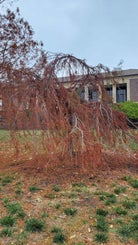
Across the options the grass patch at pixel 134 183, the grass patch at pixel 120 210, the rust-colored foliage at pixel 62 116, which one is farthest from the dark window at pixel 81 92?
the grass patch at pixel 120 210

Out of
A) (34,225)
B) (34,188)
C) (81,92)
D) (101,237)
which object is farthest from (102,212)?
(81,92)

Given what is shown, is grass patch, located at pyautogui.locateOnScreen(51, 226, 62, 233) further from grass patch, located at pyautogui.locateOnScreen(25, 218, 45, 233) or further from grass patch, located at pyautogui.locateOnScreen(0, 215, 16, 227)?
grass patch, located at pyautogui.locateOnScreen(0, 215, 16, 227)

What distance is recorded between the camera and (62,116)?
227 inches

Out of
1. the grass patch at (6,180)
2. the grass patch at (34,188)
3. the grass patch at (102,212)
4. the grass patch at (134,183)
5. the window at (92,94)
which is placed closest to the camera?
the grass patch at (102,212)

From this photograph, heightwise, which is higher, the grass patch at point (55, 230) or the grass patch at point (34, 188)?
the grass patch at point (34, 188)

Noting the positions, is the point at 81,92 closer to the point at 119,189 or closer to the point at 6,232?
the point at 119,189

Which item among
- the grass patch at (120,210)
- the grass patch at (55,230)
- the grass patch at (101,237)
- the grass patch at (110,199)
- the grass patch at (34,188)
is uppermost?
the grass patch at (34,188)

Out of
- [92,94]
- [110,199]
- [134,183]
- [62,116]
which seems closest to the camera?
[110,199]

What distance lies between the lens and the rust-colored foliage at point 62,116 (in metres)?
5.59

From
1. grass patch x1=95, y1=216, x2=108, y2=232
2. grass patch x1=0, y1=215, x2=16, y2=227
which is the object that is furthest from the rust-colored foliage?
grass patch x1=0, y1=215, x2=16, y2=227

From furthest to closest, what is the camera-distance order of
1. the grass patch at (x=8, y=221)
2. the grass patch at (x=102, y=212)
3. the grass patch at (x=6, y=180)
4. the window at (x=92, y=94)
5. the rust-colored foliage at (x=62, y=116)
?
the window at (x=92, y=94) < the rust-colored foliage at (x=62, y=116) < the grass patch at (x=6, y=180) < the grass patch at (x=102, y=212) < the grass patch at (x=8, y=221)

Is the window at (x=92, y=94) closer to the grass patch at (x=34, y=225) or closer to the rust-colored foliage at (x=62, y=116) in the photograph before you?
the rust-colored foliage at (x=62, y=116)

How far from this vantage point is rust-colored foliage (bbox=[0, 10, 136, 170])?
18.3 feet

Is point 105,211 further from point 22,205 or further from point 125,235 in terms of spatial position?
point 22,205
